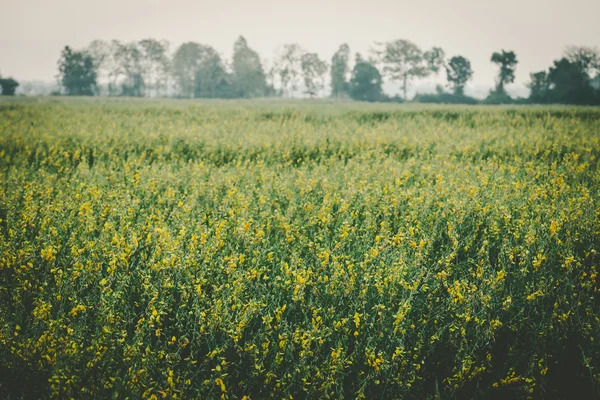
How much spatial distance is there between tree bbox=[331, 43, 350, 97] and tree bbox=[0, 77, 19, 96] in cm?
6123

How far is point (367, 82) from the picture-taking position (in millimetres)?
65438

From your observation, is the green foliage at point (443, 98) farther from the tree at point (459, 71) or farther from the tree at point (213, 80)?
the tree at point (213, 80)

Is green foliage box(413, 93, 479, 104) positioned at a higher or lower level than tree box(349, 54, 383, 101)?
lower

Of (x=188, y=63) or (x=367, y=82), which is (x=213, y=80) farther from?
(x=367, y=82)

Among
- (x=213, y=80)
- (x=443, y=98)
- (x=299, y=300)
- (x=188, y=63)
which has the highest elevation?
(x=188, y=63)

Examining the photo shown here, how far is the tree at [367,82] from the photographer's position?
65.3 m

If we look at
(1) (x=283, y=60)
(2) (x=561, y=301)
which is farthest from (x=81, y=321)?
(1) (x=283, y=60)

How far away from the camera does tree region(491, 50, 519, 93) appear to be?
2440 inches

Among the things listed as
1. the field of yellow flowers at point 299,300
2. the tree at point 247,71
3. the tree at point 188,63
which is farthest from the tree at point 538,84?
the tree at point 188,63

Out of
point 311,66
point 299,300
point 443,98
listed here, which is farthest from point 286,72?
point 299,300

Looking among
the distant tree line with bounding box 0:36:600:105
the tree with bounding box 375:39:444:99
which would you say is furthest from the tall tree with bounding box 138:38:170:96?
the tree with bounding box 375:39:444:99

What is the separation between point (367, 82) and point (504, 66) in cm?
2449

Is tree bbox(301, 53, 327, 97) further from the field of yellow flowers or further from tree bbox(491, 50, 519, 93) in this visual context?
the field of yellow flowers

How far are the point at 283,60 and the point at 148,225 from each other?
88226 mm
